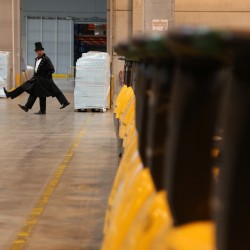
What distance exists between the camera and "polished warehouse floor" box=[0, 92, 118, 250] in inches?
190

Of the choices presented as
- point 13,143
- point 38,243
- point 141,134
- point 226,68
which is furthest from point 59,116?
point 226,68

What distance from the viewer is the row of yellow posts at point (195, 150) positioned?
1.41m

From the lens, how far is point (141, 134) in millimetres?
2674

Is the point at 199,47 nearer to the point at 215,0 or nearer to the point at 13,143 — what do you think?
the point at 13,143

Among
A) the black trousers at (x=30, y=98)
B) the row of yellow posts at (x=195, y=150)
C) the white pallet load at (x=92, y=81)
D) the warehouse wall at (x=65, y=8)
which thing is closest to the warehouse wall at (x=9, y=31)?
the white pallet load at (x=92, y=81)

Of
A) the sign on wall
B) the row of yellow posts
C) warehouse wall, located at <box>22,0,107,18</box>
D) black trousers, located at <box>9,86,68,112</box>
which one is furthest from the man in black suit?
warehouse wall, located at <box>22,0,107,18</box>

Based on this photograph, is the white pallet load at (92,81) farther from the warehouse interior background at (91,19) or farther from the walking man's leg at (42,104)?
the warehouse interior background at (91,19)

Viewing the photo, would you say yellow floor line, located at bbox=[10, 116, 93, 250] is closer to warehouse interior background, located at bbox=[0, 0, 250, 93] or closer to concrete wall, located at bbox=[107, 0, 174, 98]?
warehouse interior background, located at bbox=[0, 0, 250, 93]

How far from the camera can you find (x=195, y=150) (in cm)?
168

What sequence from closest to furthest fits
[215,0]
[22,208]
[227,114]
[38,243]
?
[227,114] < [38,243] < [22,208] < [215,0]

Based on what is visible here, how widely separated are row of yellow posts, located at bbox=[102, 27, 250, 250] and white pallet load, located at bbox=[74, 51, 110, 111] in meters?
14.2

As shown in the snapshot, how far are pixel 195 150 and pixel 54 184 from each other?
526 cm

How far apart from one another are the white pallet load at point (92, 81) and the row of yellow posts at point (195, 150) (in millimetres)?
14243

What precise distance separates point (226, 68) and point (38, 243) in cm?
320
